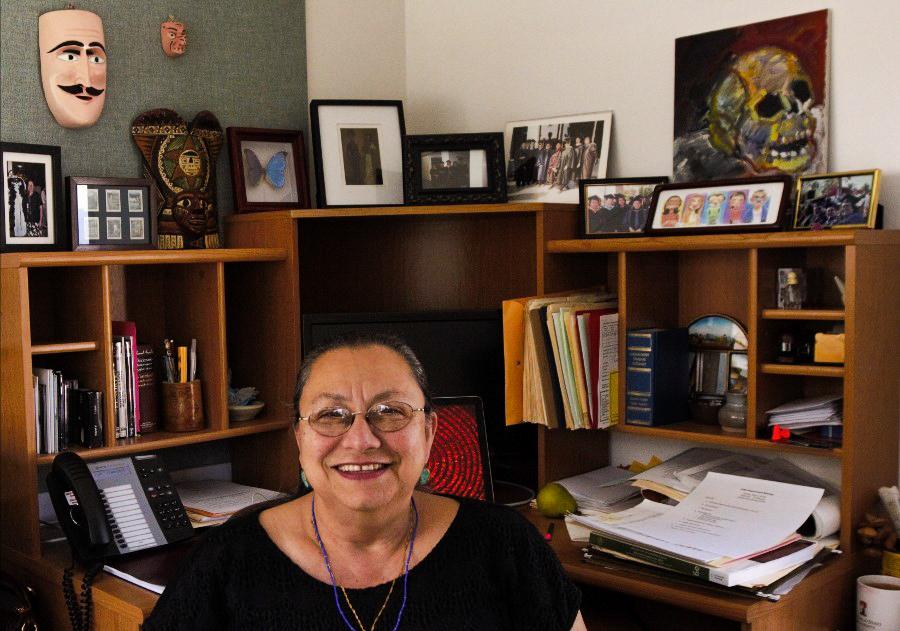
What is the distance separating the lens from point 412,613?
60.7 inches

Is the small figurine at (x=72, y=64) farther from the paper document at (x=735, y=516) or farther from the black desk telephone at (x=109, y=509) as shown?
the paper document at (x=735, y=516)

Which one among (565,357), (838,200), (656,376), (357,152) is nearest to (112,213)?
(357,152)

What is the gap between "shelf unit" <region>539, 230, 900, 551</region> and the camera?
2209 millimetres

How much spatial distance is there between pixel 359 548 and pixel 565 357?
3.69ft

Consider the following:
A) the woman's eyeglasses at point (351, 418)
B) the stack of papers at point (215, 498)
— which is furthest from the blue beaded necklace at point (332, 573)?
the stack of papers at point (215, 498)

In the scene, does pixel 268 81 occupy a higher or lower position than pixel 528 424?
higher

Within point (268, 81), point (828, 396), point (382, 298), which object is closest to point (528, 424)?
point (382, 298)

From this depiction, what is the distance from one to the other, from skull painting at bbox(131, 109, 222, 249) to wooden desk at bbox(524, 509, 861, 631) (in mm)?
1309

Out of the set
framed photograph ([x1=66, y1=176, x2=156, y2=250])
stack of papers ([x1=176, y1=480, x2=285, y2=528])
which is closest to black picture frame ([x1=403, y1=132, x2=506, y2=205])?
framed photograph ([x1=66, y1=176, x2=156, y2=250])

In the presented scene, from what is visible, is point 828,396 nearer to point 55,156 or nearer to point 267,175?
point 267,175

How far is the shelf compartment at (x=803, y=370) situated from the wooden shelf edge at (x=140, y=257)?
1283 mm

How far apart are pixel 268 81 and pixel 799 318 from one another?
5.51 feet

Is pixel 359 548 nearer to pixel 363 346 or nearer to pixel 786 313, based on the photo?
pixel 363 346

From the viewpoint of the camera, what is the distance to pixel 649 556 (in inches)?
81.9
